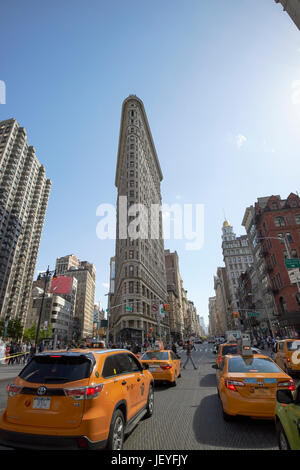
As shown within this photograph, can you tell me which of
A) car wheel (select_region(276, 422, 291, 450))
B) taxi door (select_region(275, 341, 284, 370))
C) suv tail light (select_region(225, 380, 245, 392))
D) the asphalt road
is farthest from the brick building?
car wheel (select_region(276, 422, 291, 450))

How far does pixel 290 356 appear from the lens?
450 inches

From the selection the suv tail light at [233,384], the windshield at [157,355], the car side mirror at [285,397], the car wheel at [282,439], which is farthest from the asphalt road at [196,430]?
the windshield at [157,355]

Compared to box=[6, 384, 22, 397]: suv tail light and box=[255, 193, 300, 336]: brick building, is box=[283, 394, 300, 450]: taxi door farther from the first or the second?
box=[255, 193, 300, 336]: brick building

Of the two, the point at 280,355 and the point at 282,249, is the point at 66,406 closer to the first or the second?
the point at 280,355

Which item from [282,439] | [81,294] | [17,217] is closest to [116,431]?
[282,439]

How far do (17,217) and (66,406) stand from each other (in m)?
99.6

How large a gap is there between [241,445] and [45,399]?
3781mm

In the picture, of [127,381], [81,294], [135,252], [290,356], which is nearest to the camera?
[127,381]

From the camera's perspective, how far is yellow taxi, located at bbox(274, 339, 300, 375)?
10990mm

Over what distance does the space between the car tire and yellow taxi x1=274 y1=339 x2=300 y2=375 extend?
990 cm

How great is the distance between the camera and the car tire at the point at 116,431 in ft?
12.4

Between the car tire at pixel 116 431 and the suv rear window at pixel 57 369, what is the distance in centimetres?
89
